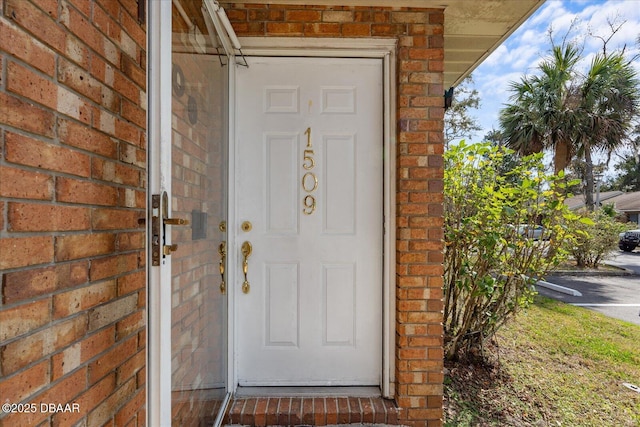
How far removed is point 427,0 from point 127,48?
5.39ft

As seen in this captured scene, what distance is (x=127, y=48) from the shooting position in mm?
1148

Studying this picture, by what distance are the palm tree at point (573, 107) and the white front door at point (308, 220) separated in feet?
26.0

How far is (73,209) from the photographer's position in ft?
2.93

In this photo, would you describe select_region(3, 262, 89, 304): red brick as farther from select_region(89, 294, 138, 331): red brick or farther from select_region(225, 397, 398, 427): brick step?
select_region(225, 397, 398, 427): brick step

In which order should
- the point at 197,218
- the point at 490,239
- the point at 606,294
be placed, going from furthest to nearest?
1. the point at 606,294
2. the point at 490,239
3. the point at 197,218

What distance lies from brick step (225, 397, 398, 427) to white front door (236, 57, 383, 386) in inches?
7.5

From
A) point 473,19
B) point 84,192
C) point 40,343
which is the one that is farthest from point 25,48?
point 473,19

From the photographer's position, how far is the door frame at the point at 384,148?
195cm

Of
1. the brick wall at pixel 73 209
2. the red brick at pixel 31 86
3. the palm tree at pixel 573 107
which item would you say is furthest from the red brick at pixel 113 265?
the palm tree at pixel 573 107

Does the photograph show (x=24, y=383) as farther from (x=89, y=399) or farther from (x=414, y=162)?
(x=414, y=162)

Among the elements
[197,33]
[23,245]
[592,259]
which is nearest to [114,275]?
[23,245]

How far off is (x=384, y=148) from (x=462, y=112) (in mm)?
9327

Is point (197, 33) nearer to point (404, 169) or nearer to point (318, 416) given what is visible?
point (404, 169)

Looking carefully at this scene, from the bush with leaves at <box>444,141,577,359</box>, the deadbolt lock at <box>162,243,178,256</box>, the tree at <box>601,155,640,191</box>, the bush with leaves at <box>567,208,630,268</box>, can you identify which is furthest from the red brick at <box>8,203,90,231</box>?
the tree at <box>601,155,640,191</box>
